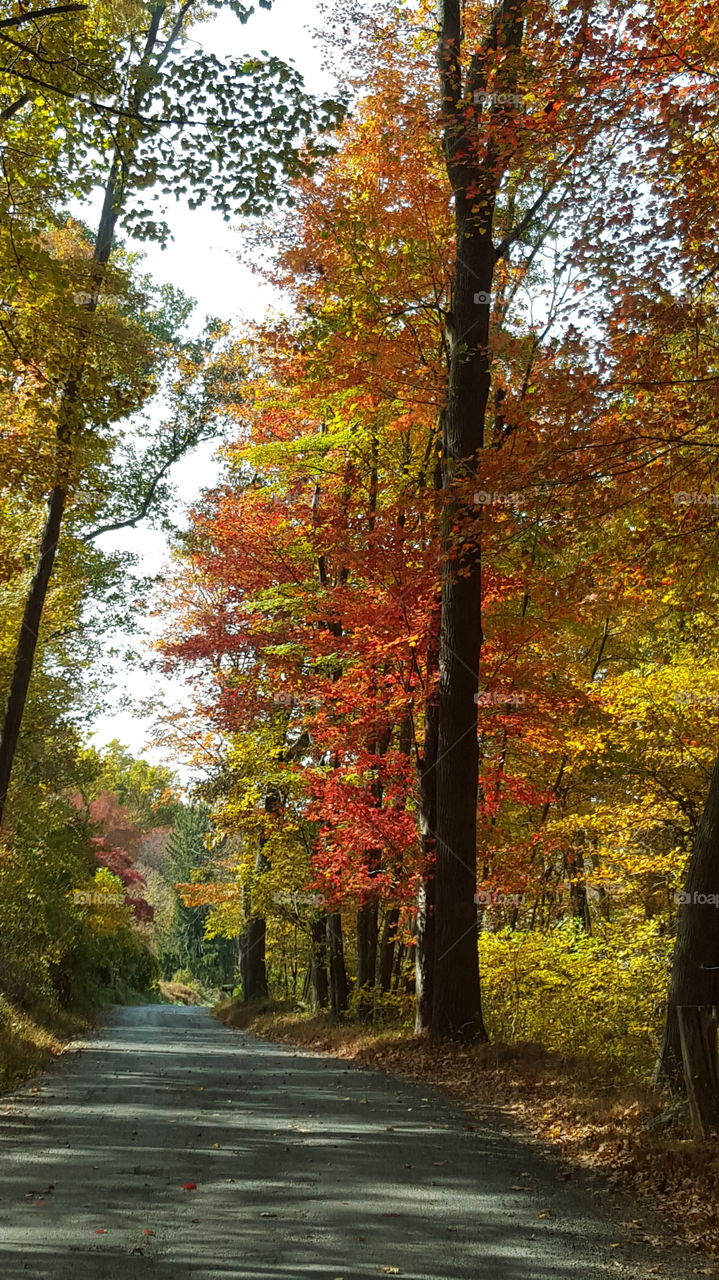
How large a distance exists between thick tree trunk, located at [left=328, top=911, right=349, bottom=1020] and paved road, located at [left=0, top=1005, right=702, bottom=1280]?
34.0ft

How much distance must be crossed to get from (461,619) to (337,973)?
1005 cm

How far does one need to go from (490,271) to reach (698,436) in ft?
16.1

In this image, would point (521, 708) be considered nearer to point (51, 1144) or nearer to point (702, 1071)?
point (702, 1071)

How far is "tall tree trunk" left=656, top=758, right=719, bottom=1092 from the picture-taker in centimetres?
722

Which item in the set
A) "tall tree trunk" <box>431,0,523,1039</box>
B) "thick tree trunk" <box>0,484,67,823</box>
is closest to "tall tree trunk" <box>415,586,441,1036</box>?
"tall tree trunk" <box>431,0,523,1039</box>

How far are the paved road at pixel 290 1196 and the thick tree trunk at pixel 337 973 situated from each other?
10.4 metres

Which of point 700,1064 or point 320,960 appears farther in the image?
point 320,960

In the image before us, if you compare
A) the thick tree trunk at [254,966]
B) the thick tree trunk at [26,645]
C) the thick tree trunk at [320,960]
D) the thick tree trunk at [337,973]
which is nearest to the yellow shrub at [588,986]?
the thick tree trunk at [337,973]

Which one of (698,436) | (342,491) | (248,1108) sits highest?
(342,491)

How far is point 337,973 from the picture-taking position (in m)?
19.8

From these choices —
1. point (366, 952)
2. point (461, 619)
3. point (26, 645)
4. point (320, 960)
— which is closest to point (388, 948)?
point (366, 952)

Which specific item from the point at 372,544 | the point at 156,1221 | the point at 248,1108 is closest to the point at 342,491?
the point at 372,544

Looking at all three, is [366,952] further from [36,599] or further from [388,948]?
[36,599]

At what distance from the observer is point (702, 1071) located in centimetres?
662
